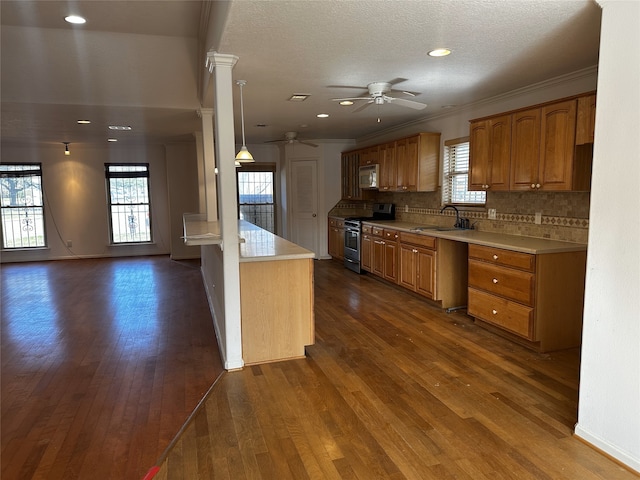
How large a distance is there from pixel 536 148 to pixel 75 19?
4068 millimetres

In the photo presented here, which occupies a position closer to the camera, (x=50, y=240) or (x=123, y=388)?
(x=123, y=388)

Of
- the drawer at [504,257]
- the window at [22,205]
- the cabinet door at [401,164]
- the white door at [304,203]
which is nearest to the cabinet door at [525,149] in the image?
the drawer at [504,257]

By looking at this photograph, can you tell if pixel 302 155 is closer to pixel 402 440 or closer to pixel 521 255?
pixel 521 255

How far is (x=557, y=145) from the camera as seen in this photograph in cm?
350

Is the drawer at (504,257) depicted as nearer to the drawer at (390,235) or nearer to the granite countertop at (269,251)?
the drawer at (390,235)

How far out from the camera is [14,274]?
23.7 ft

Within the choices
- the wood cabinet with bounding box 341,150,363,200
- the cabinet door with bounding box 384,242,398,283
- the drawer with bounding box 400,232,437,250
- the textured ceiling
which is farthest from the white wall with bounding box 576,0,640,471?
the wood cabinet with bounding box 341,150,363,200

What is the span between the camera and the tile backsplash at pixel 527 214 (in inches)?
146

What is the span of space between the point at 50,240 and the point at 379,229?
697cm

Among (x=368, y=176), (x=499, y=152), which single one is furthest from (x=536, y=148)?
(x=368, y=176)

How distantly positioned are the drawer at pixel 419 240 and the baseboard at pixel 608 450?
8.58 ft

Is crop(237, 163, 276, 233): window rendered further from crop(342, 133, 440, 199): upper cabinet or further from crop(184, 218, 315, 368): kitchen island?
crop(184, 218, 315, 368): kitchen island

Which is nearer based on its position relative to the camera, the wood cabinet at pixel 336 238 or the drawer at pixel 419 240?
the drawer at pixel 419 240

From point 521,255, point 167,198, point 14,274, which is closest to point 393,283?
point 521,255
